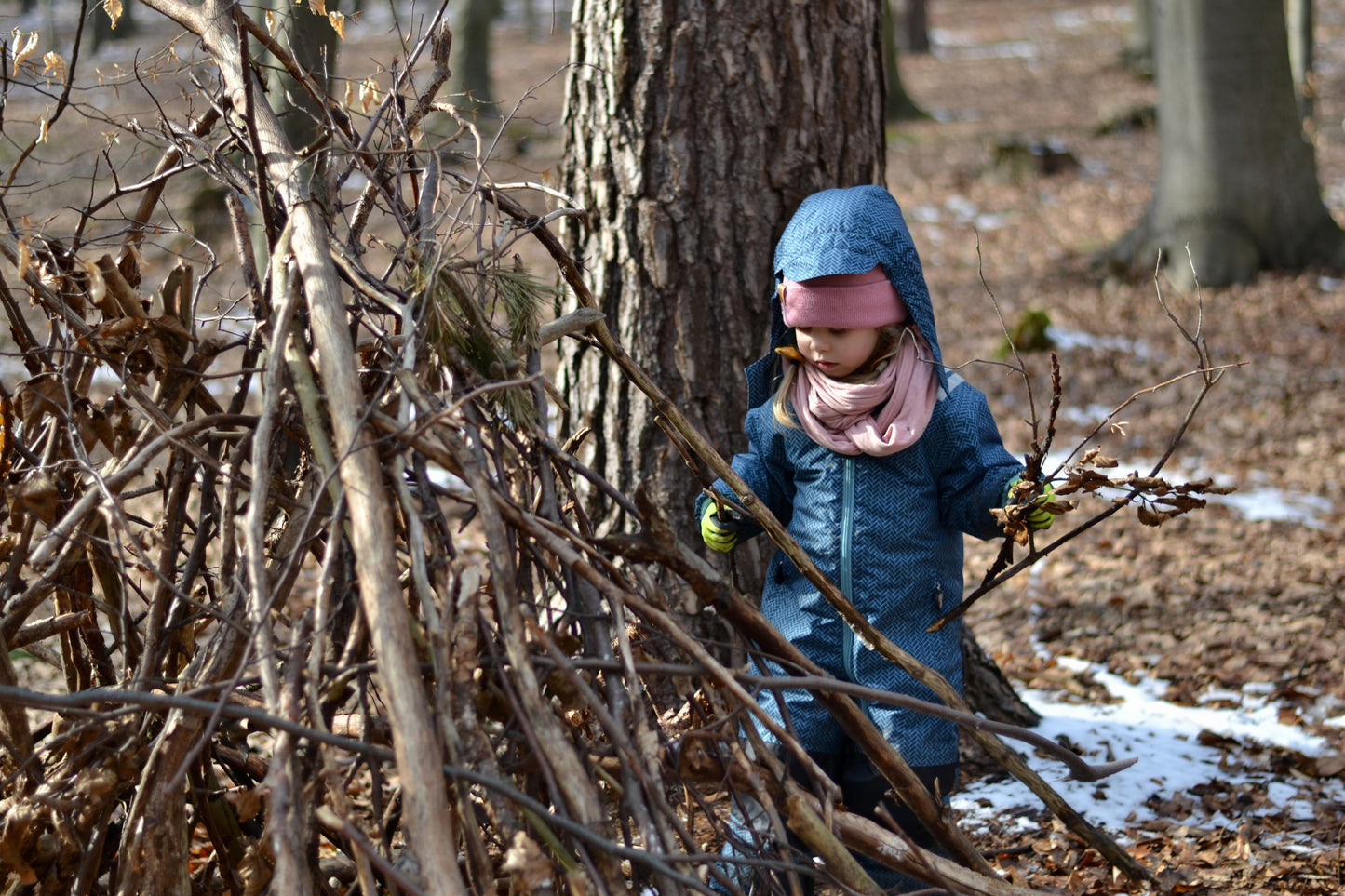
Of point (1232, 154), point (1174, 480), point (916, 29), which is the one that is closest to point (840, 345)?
point (1174, 480)

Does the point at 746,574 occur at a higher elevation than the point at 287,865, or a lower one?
lower

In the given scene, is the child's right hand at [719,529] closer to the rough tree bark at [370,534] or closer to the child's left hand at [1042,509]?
the child's left hand at [1042,509]

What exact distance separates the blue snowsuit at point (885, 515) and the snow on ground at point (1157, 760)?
72 centimetres

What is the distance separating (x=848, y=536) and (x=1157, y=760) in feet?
4.86

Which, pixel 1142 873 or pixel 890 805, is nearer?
pixel 1142 873

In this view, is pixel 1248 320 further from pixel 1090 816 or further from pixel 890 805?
pixel 890 805

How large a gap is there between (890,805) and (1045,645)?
1.67m

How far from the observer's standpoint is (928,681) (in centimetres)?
232

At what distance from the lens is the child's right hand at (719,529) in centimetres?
259

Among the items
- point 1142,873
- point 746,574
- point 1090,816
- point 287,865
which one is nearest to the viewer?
point 287,865

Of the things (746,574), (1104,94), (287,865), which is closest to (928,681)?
(746,574)

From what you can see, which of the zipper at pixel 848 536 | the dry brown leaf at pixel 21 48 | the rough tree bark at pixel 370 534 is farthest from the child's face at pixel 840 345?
the dry brown leaf at pixel 21 48

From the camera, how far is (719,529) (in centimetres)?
260

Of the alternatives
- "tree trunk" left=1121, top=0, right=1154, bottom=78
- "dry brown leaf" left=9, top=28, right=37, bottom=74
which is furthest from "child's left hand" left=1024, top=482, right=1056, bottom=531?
"tree trunk" left=1121, top=0, right=1154, bottom=78
